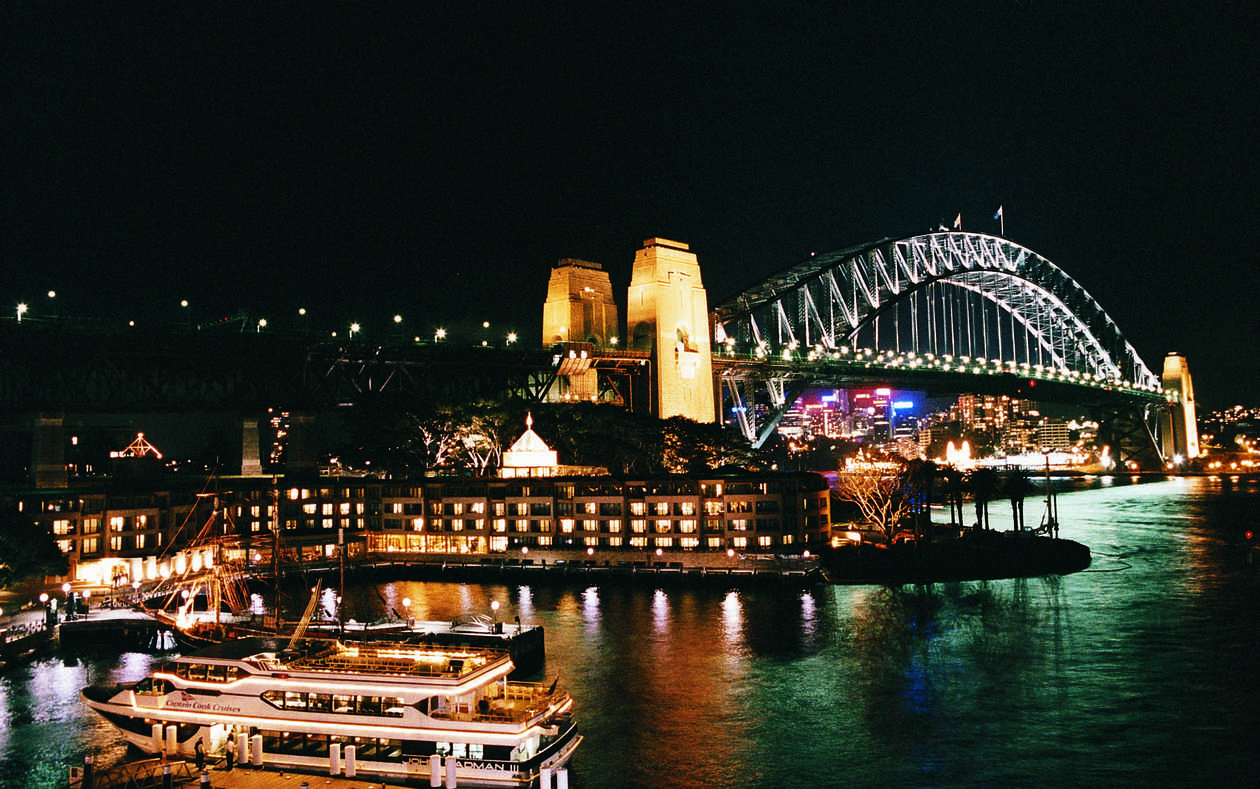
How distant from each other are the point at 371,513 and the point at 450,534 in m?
6.39

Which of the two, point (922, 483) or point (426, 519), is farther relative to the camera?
point (922, 483)

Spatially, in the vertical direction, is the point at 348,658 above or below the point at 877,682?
above

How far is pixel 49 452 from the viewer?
6775cm

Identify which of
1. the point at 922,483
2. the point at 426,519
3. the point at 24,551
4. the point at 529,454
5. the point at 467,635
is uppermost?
the point at 529,454

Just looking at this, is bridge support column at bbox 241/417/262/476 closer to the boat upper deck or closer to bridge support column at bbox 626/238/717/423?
bridge support column at bbox 626/238/717/423

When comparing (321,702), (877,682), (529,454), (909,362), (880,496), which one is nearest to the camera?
(321,702)

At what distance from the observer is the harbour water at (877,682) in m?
27.9

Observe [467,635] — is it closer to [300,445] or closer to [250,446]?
[300,445]

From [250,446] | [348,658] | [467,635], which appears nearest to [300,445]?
[250,446]

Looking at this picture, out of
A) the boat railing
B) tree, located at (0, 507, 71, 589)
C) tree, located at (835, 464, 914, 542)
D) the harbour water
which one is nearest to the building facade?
tree, located at (0, 507, 71, 589)

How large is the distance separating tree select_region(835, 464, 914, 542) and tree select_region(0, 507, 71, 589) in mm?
50918

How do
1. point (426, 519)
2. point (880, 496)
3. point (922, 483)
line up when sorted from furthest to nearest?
point (880, 496)
point (922, 483)
point (426, 519)

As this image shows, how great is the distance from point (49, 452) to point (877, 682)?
5812 cm

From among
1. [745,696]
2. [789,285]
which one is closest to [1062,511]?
[789,285]
